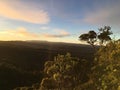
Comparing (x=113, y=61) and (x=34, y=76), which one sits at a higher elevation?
(x=113, y=61)

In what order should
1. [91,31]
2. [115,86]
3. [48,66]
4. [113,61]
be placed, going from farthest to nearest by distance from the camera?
1. [91,31]
2. [48,66]
3. [113,61]
4. [115,86]

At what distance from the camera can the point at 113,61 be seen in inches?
462

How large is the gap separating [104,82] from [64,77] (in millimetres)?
21382

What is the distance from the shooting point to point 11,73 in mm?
112375

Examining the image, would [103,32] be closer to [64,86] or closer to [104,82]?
[64,86]

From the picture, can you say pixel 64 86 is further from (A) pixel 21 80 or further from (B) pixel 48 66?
(A) pixel 21 80

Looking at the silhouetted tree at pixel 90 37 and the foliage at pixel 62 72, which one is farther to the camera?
the silhouetted tree at pixel 90 37

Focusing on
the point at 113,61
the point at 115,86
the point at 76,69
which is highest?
the point at 113,61

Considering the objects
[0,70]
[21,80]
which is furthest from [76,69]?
[0,70]

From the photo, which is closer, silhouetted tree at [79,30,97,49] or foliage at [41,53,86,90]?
foliage at [41,53,86,90]

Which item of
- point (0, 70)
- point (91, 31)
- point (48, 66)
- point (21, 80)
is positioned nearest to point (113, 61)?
point (48, 66)

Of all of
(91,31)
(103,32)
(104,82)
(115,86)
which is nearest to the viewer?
(115,86)

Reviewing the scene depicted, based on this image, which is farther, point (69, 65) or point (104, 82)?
point (69, 65)

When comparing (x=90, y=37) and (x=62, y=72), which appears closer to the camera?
(x=62, y=72)
